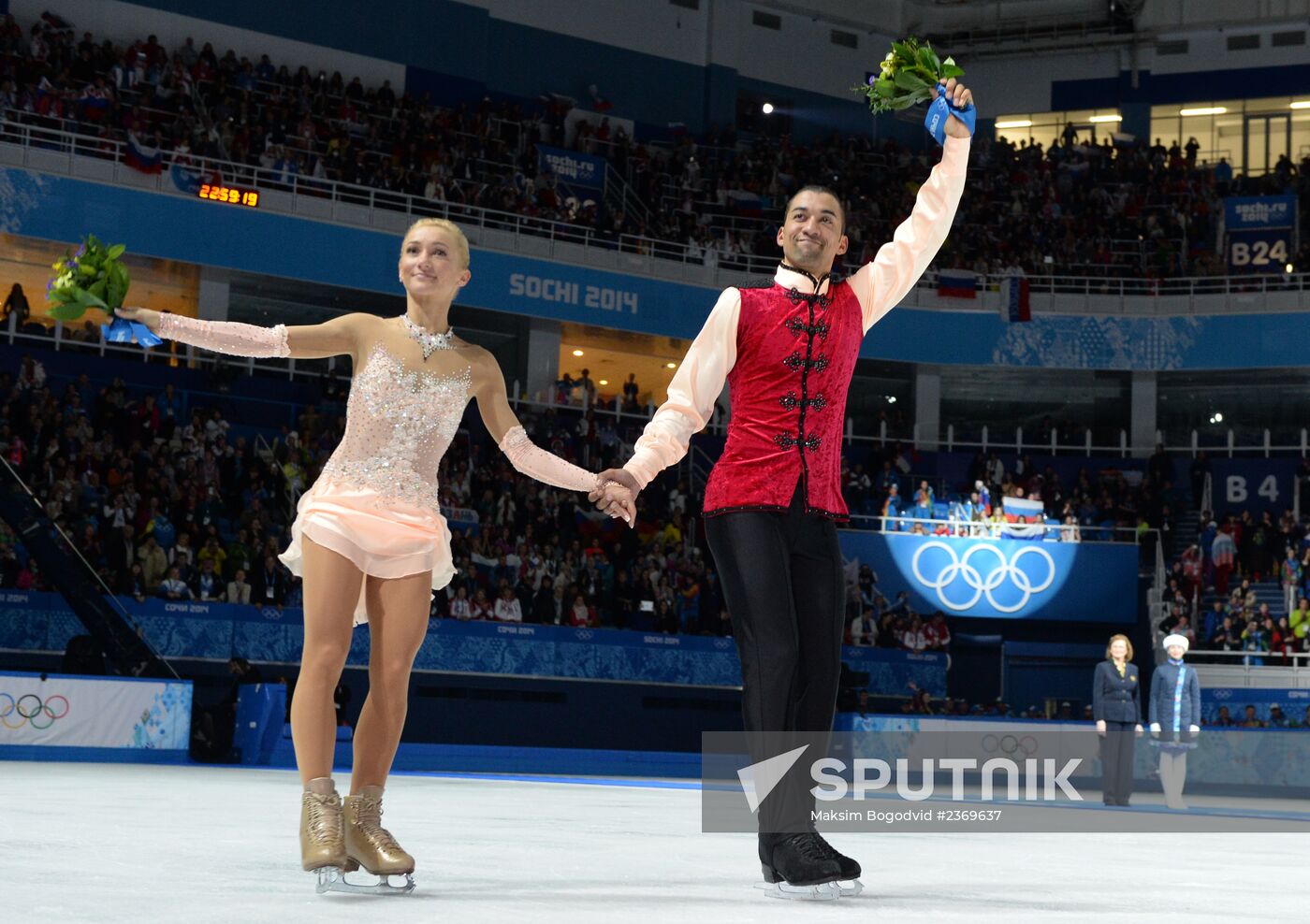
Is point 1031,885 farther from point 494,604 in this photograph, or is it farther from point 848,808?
point 494,604

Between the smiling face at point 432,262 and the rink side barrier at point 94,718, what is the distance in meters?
11.6

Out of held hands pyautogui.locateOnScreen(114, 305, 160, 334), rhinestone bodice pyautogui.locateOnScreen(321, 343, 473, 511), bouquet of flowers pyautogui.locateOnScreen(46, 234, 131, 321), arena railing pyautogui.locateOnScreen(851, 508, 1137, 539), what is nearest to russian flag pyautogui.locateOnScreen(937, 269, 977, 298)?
arena railing pyautogui.locateOnScreen(851, 508, 1137, 539)

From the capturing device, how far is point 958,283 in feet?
104

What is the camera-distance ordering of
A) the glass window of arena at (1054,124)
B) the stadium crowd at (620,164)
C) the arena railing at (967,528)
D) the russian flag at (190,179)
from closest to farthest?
the russian flag at (190,179), the stadium crowd at (620,164), the arena railing at (967,528), the glass window of arena at (1054,124)

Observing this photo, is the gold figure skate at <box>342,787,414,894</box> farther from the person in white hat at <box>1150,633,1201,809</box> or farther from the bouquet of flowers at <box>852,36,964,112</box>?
the person in white hat at <box>1150,633,1201,809</box>

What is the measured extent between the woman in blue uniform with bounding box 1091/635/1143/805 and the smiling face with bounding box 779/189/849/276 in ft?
32.6

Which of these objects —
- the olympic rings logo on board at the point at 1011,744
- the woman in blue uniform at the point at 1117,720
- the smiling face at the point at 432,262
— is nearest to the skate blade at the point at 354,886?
the smiling face at the point at 432,262

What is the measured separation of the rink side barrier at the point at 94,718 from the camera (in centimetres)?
1464

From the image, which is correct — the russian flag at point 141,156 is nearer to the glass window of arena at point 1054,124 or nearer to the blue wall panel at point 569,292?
the blue wall panel at point 569,292

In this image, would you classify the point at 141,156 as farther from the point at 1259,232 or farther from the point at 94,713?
the point at 1259,232

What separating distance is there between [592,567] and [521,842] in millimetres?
16521

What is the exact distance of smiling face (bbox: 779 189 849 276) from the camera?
184 inches

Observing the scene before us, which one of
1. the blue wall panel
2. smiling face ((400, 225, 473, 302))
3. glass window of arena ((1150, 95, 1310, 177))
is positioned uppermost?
glass window of arena ((1150, 95, 1310, 177))

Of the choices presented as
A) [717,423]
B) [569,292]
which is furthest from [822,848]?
[569,292]
